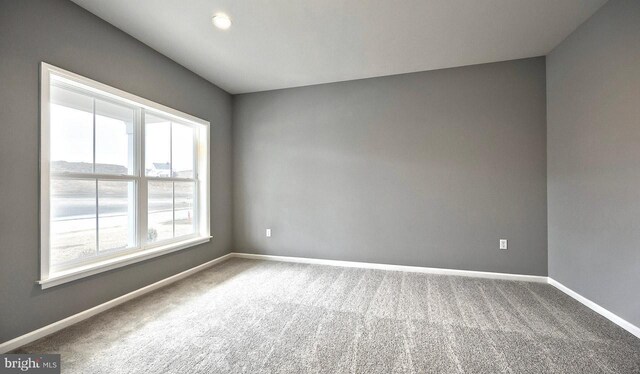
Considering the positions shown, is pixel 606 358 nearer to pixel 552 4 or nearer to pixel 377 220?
pixel 377 220

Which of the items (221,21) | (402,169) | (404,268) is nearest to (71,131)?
(221,21)

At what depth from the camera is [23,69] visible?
183 centimetres

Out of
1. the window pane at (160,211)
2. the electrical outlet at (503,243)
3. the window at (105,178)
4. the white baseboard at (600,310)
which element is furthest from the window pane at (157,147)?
the white baseboard at (600,310)

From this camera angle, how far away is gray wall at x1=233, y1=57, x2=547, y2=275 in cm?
306

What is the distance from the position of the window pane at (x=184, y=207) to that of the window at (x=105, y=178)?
1cm

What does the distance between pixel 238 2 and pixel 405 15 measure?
1452 mm

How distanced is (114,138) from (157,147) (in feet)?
1.67

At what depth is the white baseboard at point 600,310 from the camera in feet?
6.27

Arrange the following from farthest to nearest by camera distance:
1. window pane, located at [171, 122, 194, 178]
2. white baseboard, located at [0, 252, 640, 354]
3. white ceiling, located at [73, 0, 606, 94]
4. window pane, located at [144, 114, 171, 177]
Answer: window pane, located at [171, 122, 194, 178] < window pane, located at [144, 114, 171, 177] < white ceiling, located at [73, 0, 606, 94] < white baseboard, located at [0, 252, 640, 354]

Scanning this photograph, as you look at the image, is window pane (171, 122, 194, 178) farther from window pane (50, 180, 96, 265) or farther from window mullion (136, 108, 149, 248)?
window pane (50, 180, 96, 265)

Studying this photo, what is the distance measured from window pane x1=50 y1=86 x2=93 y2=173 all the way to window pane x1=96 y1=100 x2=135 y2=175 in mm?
81

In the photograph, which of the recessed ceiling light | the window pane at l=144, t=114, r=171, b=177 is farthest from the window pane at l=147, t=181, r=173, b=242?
the recessed ceiling light

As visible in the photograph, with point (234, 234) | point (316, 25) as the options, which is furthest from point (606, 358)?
point (234, 234)

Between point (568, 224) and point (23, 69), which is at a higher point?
point (23, 69)
